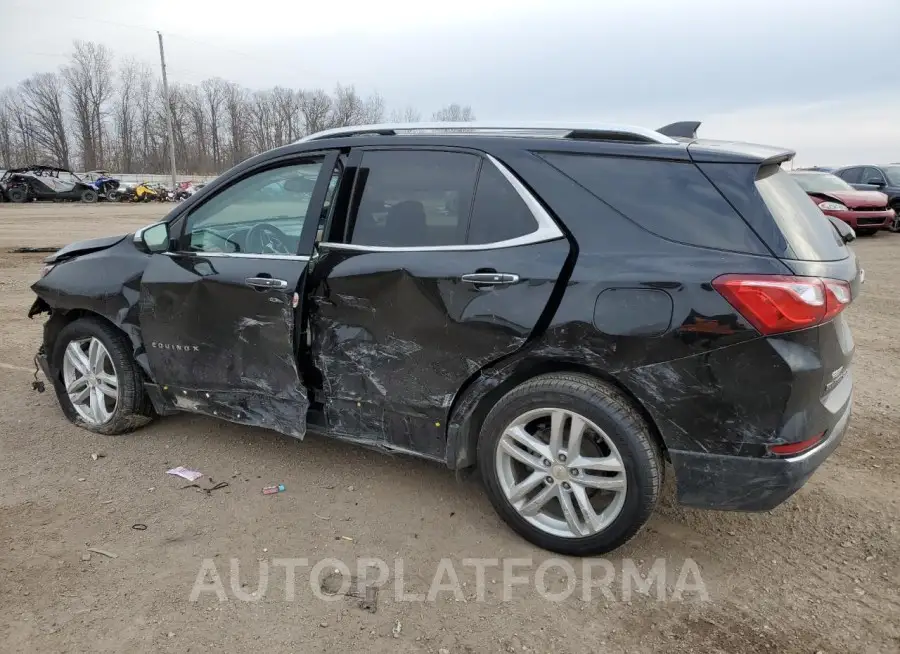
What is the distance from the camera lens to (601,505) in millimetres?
3090

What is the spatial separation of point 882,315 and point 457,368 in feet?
22.8

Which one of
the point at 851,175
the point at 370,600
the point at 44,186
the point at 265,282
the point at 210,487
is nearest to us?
the point at 370,600

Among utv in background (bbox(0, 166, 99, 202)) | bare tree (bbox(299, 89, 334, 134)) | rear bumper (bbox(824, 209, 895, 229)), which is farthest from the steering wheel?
bare tree (bbox(299, 89, 334, 134))

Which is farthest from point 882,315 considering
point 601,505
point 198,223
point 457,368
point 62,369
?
point 62,369

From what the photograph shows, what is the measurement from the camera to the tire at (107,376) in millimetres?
4051

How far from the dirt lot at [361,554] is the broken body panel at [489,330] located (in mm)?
377

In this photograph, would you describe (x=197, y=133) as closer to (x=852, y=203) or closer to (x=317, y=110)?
(x=317, y=110)

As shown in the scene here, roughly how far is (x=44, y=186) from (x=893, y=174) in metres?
37.2

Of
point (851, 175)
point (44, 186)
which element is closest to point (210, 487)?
point (851, 175)

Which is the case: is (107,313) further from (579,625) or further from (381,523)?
(579,625)

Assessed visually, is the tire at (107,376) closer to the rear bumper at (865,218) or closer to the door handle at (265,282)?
the door handle at (265,282)

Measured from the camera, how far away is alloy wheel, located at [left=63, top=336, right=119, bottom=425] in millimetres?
4129

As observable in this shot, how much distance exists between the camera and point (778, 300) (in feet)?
7.84

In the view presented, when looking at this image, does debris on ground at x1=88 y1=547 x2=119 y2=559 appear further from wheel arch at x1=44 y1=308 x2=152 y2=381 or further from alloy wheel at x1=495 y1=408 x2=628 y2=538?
alloy wheel at x1=495 y1=408 x2=628 y2=538
